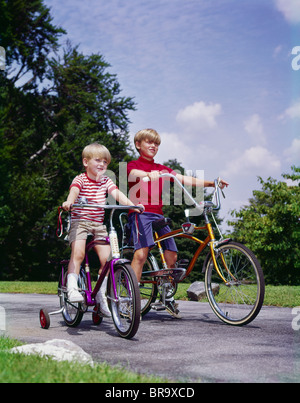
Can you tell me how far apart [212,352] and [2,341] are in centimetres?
184

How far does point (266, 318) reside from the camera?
19.8 ft

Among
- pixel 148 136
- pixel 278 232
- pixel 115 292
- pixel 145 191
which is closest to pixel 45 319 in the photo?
pixel 115 292

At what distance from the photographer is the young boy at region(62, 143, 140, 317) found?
522 centimetres

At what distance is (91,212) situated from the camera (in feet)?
17.4

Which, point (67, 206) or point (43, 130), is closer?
point (67, 206)

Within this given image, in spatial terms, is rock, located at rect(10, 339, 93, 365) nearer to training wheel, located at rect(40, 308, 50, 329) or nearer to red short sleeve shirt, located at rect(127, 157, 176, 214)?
training wheel, located at rect(40, 308, 50, 329)

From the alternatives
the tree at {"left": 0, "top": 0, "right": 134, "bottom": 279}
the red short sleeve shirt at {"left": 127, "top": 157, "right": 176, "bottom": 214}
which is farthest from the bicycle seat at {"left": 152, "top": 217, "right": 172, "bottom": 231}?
the tree at {"left": 0, "top": 0, "right": 134, "bottom": 279}

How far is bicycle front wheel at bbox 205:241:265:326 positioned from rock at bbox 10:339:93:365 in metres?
2.04

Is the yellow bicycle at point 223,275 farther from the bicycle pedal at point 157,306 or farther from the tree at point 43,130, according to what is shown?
the tree at point 43,130

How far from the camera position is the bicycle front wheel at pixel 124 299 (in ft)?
14.8

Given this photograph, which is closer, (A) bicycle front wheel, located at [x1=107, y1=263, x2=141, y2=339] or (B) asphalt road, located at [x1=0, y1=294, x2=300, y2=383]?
(B) asphalt road, located at [x1=0, y1=294, x2=300, y2=383]

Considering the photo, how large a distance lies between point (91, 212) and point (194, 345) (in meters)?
1.81

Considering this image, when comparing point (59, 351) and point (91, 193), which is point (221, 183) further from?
point (59, 351)

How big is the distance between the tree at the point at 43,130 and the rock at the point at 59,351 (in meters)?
21.1
